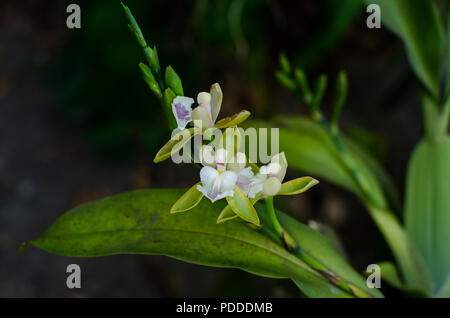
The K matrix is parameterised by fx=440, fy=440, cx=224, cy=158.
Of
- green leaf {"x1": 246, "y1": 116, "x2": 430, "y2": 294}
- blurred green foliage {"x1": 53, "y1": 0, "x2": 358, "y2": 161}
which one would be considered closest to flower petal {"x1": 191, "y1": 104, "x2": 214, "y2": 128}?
green leaf {"x1": 246, "y1": 116, "x2": 430, "y2": 294}

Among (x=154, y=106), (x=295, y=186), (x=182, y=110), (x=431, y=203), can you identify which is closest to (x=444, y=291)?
(x=431, y=203)

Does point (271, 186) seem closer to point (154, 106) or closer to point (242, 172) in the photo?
point (242, 172)

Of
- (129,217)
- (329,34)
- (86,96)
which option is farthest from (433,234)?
(86,96)

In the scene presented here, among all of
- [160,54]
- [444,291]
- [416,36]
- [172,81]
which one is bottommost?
[444,291]

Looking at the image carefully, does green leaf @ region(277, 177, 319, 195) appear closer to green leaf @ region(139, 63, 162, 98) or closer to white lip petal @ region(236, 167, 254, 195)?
white lip petal @ region(236, 167, 254, 195)

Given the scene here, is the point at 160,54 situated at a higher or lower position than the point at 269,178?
higher
